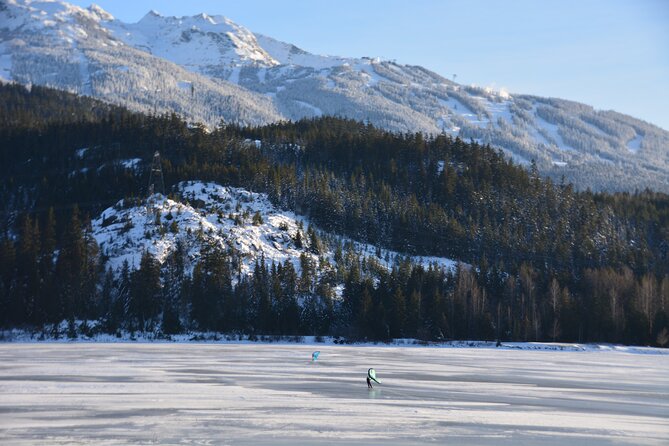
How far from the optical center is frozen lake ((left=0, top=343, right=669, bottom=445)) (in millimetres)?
27984

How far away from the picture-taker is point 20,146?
192625 millimetres

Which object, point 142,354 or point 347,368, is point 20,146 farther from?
point 347,368

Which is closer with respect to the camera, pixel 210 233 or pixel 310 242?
pixel 210 233

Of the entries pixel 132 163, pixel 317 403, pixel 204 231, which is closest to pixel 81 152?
pixel 132 163

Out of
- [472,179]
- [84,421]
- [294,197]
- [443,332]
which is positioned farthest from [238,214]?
[84,421]

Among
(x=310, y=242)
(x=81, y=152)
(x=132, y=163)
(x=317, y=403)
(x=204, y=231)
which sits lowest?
(x=317, y=403)

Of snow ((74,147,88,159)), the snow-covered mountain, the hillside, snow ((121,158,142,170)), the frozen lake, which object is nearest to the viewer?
the frozen lake

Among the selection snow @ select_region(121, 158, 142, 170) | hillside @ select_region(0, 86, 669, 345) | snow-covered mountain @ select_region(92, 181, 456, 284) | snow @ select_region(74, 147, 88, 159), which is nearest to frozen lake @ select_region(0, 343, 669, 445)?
hillside @ select_region(0, 86, 669, 345)

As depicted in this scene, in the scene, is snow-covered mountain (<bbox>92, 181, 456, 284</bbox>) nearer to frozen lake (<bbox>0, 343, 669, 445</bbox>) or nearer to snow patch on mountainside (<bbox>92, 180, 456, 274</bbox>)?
snow patch on mountainside (<bbox>92, 180, 456, 274</bbox>)

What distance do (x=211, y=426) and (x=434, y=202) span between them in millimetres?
149653

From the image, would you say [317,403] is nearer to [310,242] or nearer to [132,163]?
[310,242]

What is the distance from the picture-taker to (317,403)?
34875 millimetres

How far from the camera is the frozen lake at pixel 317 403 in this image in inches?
1102

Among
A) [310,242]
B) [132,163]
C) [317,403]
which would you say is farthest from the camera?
[132,163]
